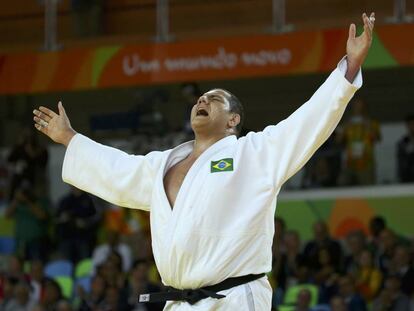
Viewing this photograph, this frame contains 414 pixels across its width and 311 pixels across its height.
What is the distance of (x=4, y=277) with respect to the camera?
47.0ft

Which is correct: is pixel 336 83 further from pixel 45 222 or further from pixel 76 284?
pixel 45 222

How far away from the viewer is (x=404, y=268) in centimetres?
1225

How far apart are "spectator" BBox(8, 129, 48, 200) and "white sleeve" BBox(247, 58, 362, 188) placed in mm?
10202

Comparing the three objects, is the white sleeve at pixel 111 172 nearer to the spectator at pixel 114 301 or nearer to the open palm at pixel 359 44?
the open palm at pixel 359 44

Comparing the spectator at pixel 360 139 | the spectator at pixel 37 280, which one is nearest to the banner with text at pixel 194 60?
the spectator at pixel 360 139

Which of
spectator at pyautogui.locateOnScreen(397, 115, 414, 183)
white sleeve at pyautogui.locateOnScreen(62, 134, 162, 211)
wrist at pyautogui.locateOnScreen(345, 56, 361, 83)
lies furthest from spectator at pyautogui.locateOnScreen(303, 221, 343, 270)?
wrist at pyautogui.locateOnScreen(345, 56, 361, 83)

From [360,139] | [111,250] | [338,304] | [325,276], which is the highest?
[360,139]

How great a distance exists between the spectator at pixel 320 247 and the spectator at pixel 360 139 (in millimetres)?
1197

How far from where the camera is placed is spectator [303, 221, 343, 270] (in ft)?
42.4

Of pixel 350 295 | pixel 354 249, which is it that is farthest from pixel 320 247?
pixel 350 295

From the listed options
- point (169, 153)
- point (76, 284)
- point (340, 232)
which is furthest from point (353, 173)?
point (169, 153)

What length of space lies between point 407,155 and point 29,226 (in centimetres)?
517

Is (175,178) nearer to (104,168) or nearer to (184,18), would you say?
(104,168)

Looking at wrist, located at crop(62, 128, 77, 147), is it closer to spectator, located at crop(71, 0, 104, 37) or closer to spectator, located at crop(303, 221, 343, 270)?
spectator, located at crop(303, 221, 343, 270)
